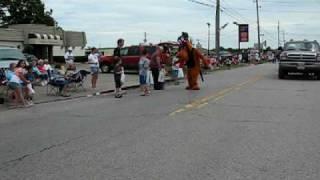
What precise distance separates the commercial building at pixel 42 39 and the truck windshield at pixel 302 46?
131 feet

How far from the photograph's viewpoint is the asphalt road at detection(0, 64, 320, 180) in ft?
25.1

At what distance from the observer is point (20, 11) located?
92.8 metres

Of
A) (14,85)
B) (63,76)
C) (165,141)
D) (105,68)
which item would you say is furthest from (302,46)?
(165,141)

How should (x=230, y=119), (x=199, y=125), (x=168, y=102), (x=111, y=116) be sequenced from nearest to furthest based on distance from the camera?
(x=199, y=125)
(x=230, y=119)
(x=111, y=116)
(x=168, y=102)

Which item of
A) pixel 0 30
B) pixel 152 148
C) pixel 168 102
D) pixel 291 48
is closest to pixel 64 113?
pixel 168 102

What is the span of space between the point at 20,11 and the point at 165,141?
284 feet

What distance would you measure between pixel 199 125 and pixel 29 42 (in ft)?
196

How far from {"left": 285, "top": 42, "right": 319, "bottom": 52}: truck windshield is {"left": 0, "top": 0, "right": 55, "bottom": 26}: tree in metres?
68.2

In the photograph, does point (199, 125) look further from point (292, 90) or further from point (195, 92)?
point (292, 90)

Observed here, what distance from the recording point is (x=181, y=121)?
12406 mm

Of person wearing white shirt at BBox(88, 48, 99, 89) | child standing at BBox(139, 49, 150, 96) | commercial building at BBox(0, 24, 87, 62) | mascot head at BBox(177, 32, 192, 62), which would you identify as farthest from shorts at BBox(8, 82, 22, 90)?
commercial building at BBox(0, 24, 87, 62)

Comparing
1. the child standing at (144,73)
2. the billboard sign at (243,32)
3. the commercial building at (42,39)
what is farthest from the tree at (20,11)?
the child standing at (144,73)

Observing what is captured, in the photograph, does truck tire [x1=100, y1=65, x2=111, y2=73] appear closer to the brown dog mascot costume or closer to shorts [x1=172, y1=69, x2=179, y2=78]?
shorts [x1=172, y1=69, x2=179, y2=78]

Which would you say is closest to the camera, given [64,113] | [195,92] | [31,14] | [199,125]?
[199,125]
